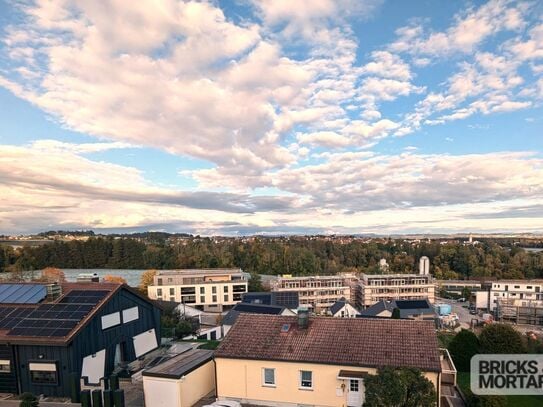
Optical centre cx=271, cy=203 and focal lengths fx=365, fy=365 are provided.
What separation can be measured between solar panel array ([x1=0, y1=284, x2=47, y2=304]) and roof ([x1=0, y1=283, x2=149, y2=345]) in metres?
0.41

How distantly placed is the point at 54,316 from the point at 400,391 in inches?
677

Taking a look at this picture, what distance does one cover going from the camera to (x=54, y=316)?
1912cm

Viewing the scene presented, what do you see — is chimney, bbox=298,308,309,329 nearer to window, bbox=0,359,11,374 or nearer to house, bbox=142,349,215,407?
house, bbox=142,349,215,407

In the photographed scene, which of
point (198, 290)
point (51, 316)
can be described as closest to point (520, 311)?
point (198, 290)

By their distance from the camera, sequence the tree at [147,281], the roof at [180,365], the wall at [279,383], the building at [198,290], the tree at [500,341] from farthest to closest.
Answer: the tree at [147,281]
the building at [198,290]
the tree at [500,341]
the roof at [180,365]
the wall at [279,383]

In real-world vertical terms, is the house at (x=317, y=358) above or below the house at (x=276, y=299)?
above

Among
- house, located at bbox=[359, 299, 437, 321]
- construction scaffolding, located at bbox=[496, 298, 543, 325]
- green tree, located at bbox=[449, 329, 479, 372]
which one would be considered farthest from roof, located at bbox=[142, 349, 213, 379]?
construction scaffolding, located at bbox=[496, 298, 543, 325]

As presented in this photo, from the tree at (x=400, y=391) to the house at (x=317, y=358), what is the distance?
5.85 feet

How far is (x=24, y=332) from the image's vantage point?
1802cm

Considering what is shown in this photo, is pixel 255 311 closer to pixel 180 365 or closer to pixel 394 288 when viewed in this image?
pixel 180 365

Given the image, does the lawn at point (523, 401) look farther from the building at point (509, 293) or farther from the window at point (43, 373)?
the building at point (509, 293)

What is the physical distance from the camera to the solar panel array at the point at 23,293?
20.5 meters

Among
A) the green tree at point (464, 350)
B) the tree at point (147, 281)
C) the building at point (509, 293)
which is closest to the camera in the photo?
the green tree at point (464, 350)

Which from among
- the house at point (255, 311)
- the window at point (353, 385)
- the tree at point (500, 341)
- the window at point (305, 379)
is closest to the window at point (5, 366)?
the window at point (305, 379)
